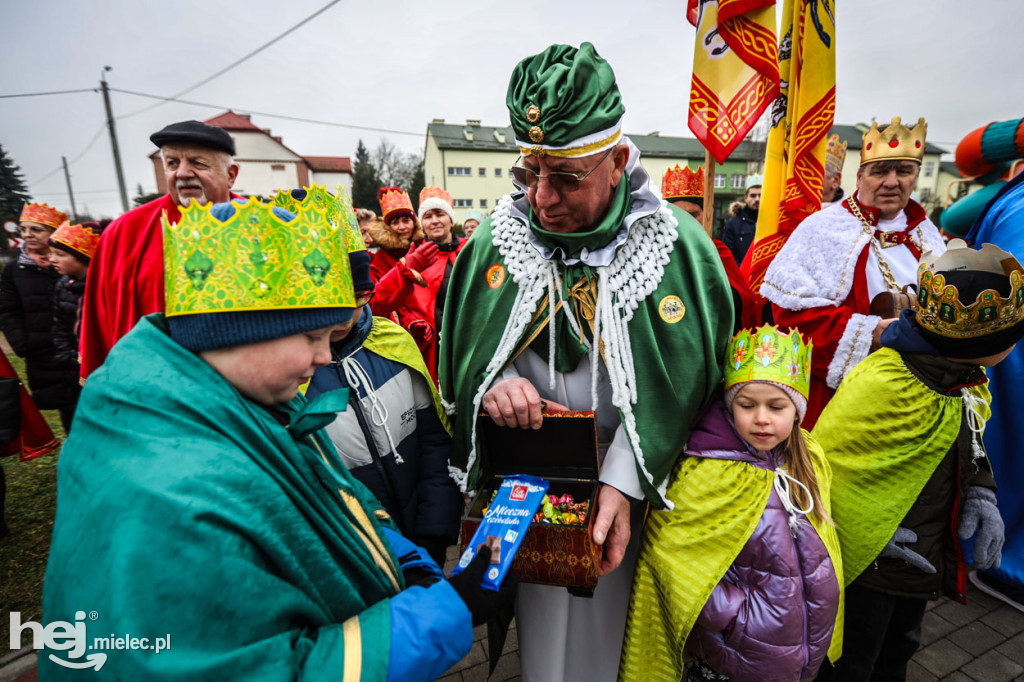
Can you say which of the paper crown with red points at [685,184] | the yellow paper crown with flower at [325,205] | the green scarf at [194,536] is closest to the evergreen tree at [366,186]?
the paper crown with red points at [685,184]

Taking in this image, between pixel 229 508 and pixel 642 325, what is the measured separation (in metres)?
1.44

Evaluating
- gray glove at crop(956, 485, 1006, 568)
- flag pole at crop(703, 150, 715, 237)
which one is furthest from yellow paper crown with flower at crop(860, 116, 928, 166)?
gray glove at crop(956, 485, 1006, 568)

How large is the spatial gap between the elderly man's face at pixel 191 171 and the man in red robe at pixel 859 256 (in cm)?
329

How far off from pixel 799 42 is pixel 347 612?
4177 mm

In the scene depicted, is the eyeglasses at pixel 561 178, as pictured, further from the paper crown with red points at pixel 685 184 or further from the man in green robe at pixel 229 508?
the paper crown with red points at pixel 685 184

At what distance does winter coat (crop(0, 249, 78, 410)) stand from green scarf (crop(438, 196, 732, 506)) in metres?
5.65

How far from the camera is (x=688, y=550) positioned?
74.7 inches

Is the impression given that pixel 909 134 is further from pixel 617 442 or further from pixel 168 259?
pixel 168 259

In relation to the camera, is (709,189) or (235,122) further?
(235,122)

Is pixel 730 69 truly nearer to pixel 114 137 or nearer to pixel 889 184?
pixel 889 184

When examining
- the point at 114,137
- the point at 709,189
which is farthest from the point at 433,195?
the point at 114,137

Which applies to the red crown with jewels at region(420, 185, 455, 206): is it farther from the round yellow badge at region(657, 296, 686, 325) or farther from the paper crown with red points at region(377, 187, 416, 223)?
the round yellow badge at region(657, 296, 686, 325)

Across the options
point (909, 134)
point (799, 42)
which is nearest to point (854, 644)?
point (909, 134)

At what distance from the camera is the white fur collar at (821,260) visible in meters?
2.86
